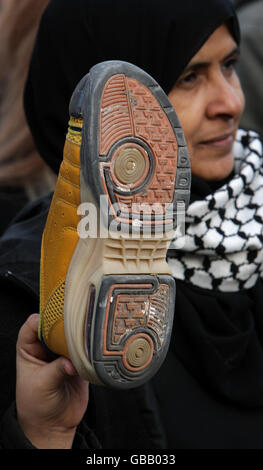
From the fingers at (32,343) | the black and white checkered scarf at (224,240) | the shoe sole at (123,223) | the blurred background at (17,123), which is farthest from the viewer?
the blurred background at (17,123)

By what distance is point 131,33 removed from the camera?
148 cm

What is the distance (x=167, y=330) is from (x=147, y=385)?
17.7 inches

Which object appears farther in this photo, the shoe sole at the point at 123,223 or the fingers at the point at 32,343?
the fingers at the point at 32,343

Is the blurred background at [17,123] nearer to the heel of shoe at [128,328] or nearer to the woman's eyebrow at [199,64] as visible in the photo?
the woman's eyebrow at [199,64]

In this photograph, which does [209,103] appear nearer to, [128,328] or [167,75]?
[167,75]

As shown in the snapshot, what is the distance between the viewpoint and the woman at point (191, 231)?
4.66 feet

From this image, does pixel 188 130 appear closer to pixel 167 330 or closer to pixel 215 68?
pixel 215 68

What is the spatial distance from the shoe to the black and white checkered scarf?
57 cm

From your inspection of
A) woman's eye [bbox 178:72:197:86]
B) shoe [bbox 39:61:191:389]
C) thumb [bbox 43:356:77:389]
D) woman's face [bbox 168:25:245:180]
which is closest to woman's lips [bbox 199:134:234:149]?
woman's face [bbox 168:25:245:180]

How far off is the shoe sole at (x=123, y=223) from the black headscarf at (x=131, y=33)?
0.51 m

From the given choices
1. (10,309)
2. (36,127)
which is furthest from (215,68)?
(10,309)

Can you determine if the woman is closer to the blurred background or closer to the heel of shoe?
the heel of shoe

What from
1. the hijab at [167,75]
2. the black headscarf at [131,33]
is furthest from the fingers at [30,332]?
the black headscarf at [131,33]

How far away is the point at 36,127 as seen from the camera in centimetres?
172
